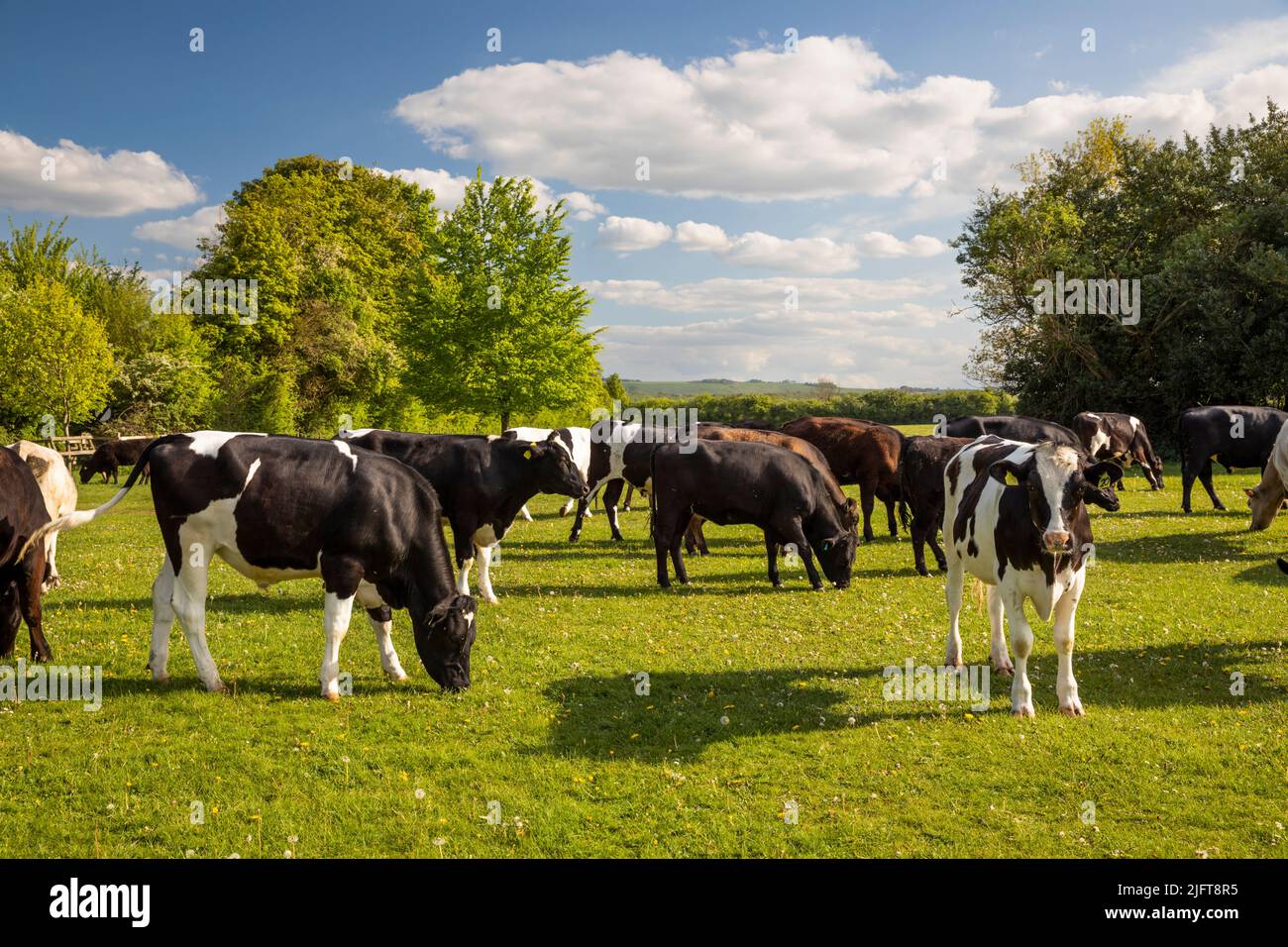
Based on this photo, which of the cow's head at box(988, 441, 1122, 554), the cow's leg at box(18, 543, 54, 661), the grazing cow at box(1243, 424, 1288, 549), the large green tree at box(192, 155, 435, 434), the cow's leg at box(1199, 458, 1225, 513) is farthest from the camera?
the large green tree at box(192, 155, 435, 434)

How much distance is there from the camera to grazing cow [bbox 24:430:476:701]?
8.63m

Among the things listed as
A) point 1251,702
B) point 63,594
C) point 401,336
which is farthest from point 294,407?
point 1251,702

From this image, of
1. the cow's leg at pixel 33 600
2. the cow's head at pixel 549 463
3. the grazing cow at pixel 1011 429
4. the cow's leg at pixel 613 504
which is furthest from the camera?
the grazing cow at pixel 1011 429

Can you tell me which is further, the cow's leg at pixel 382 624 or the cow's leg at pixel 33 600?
the cow's leg at pixel 33 600

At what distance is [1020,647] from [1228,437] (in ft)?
57.8

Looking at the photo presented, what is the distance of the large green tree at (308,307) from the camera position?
157ft

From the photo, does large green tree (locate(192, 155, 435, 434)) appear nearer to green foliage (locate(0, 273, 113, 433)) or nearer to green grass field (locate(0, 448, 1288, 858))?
green foliage (locate(0, 273, 113, 433))

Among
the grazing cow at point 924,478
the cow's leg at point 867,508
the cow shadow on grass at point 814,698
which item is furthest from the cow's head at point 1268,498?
the cow's leg at point 867,508

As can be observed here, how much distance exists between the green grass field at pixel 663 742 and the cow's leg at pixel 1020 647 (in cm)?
22

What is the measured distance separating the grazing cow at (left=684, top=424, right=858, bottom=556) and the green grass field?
2618 millimetres

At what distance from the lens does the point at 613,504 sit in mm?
20062

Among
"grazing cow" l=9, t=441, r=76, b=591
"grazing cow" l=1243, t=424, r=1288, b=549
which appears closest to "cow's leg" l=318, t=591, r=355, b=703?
"grazing cow" l=9, t=441, r=76, b=591

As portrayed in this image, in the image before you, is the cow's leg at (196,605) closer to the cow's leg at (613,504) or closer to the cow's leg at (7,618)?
the cow's leg at (7,618)

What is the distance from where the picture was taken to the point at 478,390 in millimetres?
36812
